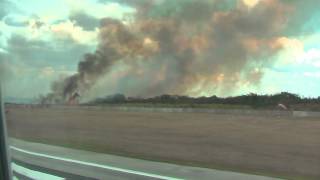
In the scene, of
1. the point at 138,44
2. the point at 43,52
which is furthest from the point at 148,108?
the point at 43,52

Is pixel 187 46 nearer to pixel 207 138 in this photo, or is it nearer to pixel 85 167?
pixel 207 138

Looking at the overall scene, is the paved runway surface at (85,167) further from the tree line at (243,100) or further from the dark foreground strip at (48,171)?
the tree line at (243,100)

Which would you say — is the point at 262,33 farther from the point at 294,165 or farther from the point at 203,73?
the point at 294,165

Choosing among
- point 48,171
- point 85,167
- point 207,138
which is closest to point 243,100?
point 207,138

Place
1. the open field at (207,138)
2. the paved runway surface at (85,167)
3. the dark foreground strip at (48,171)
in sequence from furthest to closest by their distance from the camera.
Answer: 1. the dark foreground strip at (48,171)
2. the paved runway surface at (85,167)
3. the open field at (207,138)

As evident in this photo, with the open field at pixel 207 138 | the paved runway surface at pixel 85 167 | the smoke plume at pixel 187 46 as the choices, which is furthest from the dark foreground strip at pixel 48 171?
the smoke plume at pixel 187 46

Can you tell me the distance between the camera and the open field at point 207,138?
262 centimetres

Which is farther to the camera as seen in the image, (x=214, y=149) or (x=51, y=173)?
(x=51, y=173)

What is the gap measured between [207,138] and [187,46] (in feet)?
1.30

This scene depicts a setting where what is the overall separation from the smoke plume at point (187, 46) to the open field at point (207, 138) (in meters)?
0.14

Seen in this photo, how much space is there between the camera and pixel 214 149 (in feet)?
9.38

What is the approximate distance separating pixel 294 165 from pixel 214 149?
38cm

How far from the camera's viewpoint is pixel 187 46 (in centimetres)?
289

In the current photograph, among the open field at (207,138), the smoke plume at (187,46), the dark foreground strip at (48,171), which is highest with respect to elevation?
the smoke plume at (187,46)
